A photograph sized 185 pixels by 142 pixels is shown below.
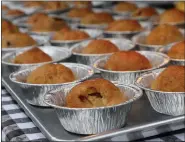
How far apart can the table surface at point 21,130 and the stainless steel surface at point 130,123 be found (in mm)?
18

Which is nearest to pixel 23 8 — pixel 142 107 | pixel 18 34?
pixel 18 34

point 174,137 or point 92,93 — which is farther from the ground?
point 92,93

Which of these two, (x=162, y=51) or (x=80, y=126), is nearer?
(x=80, y=126)

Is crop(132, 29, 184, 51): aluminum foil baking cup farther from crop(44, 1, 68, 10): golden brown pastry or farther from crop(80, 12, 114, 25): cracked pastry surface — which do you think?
crop(44, 1, 68, 10): golden brown pastry

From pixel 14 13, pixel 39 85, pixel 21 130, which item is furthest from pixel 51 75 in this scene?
pixel 14 13

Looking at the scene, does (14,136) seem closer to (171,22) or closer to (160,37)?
(160,37)

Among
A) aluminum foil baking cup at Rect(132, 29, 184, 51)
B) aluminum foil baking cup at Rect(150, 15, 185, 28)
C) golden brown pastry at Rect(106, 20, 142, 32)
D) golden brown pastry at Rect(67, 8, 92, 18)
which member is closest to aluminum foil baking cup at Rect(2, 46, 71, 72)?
aluminum foil baking cup at Rect(132, 29, 184, 51)

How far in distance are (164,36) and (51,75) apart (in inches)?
24.9

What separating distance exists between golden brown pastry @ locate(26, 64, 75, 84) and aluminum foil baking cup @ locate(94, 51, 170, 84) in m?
0.11

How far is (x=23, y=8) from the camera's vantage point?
3.11 m

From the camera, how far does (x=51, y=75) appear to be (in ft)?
4.71

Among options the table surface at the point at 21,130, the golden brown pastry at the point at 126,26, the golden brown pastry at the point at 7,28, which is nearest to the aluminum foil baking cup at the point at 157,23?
the golden brown pastry at the point at 126,26

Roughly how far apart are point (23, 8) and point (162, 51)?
5.05 ft

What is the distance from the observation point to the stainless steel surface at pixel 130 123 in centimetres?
116
